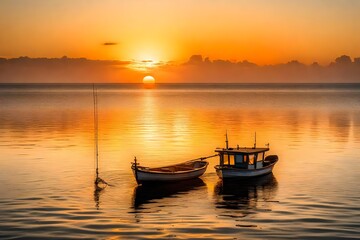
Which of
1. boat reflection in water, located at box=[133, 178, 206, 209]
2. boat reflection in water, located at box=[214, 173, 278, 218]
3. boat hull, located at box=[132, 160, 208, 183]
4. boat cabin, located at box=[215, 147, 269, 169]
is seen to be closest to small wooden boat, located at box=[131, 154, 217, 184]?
boat hull, located at box=[132, 160, 208, 183]

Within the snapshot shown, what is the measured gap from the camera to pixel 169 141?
2803 inches

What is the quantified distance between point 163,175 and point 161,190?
4.53 feet

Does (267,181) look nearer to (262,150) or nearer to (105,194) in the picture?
(262,150)

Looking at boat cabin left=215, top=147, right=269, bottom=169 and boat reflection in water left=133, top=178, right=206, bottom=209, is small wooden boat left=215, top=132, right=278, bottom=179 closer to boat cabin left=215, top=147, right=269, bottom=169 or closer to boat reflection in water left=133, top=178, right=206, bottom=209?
boat cabin left=215, top=147, right=269, bottom=169

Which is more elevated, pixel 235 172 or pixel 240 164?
pixel 240 164

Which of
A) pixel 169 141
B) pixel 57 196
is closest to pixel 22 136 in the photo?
pixel 169 141

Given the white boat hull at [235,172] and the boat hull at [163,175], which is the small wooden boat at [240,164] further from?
the boat hull at [163,175]

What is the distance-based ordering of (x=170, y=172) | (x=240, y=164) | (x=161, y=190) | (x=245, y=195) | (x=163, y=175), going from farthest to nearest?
(x=240, y=164)
(x=170, y=172)
(x=163, y=175)
(x=161, y=190)
(x=245, y=195)

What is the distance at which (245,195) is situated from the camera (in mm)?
40938

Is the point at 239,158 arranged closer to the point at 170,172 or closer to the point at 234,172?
the point at 234,172

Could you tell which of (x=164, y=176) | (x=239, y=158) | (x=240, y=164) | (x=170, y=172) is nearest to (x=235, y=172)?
(x=240, y=164)

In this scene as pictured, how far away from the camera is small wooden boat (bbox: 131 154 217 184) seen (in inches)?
1660

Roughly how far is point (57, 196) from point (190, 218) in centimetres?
1137

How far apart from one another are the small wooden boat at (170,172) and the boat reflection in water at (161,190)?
0.45 meters
